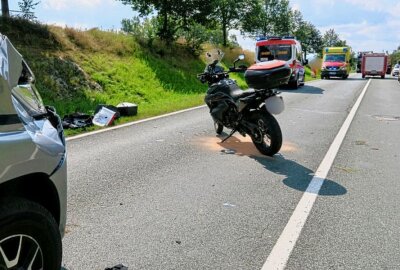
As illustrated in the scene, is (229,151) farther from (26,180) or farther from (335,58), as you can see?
(335,58)

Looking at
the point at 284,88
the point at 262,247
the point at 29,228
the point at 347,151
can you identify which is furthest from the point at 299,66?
the point at 29,228

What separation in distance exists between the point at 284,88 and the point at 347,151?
16094 millimetres

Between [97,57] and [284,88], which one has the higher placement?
[97,57]

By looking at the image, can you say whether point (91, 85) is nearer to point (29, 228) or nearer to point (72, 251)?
point (72, 251)

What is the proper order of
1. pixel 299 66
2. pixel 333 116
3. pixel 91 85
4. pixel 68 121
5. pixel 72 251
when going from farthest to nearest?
1. pixel 299 66
2. pixel 91 85
3. pixel 333 116
4. pixel 68 121
5. pixel 72 251

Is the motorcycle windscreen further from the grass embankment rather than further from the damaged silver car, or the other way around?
the grass embankment

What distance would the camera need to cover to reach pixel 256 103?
23.2ft

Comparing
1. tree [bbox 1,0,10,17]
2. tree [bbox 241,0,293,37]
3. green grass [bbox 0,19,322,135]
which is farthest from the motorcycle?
tree [bbox 241,0,293,37]

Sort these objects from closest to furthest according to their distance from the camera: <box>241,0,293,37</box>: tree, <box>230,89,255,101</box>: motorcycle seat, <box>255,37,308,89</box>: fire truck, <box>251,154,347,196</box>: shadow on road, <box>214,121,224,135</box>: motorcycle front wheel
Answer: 1. <box>251,154,347,196</box>: shadow on road
2. <box>230,89,255,101</box>: motorcycle seat
3. <box>214,121,224,135</box>: motorcycle front wheel
4. <box>255,37,308,89</box>: fire truck
5. <box>241,0,293,37</box>: tree

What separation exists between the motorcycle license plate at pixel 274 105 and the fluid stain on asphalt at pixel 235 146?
809mm

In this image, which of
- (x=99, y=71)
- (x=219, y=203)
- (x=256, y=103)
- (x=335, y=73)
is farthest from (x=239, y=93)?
(x=335, y=73)

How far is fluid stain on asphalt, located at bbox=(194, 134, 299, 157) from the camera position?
24.1 ft

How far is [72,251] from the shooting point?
3.52 meters

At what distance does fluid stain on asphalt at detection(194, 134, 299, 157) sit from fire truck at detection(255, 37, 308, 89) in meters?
15.5
